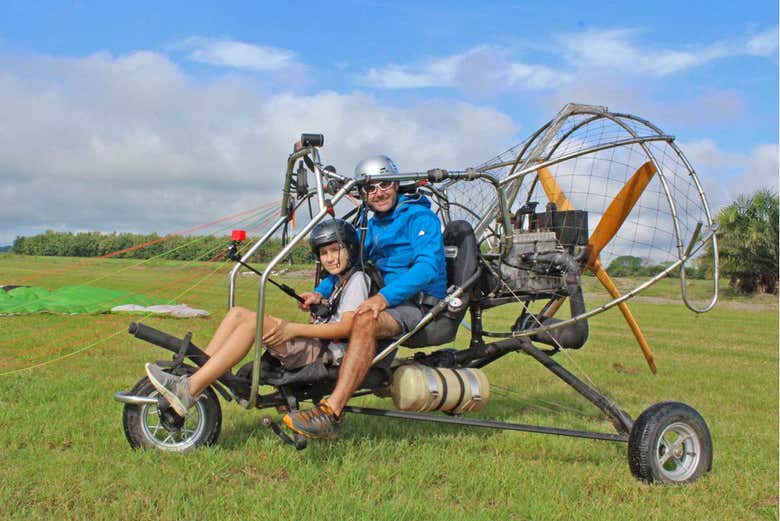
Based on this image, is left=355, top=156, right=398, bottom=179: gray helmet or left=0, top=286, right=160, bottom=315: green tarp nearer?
left=355, top=156, right=398, bottom=179: gray helmet

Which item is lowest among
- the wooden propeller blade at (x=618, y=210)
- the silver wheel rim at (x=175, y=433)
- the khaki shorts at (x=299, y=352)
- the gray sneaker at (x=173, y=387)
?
the silver wheel rim at (x=175, y=433)

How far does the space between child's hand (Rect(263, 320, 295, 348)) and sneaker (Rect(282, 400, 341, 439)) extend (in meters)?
0.56

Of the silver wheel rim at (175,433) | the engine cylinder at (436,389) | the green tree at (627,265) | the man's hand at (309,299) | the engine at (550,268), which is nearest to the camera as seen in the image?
the silver wheel rim at (175,433)

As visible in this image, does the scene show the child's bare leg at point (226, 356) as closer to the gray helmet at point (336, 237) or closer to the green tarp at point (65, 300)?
the gray helmet at point (336, 237)

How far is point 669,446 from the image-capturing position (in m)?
5.32

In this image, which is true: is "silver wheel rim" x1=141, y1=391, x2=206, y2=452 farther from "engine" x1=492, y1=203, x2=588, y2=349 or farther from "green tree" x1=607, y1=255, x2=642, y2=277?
"green tree" x1=607, y1=255, x2=642, y2=277

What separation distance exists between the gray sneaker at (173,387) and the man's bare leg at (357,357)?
3.44 ft

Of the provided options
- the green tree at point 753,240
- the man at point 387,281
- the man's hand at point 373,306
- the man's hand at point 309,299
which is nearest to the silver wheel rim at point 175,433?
the man at point 387,281

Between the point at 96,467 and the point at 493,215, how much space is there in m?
4.27

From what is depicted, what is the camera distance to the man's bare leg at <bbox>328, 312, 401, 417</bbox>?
496 centimetres

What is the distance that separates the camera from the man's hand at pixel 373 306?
5.06m

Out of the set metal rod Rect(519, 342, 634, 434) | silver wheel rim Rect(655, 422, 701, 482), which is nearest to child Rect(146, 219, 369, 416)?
metal rod Rect(519, 342, 634, 434)

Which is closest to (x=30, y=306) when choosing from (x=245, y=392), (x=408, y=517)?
(x=245, y=392)

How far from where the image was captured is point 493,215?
672 centimetres
